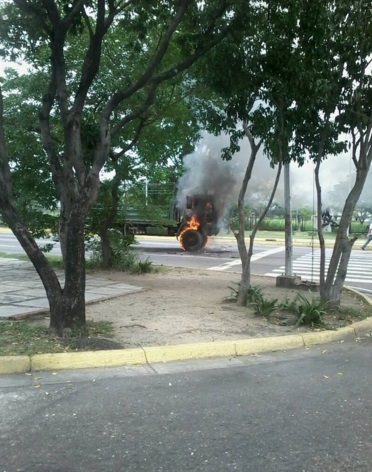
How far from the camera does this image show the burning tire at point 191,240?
65.8ft

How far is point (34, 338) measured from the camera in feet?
17.7

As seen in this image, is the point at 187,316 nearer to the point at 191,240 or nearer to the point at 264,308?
the point at 264,308

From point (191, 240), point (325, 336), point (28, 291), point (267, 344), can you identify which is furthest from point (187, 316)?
point (191, 240)

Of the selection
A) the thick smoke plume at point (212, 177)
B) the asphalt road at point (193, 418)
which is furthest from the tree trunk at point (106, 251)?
the thick smoke plume at point (212, 177)

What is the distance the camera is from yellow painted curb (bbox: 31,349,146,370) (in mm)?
4801

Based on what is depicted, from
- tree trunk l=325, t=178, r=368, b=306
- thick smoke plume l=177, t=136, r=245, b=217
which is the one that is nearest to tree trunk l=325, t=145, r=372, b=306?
tree trunk l=325, t=178, r=368, b=306

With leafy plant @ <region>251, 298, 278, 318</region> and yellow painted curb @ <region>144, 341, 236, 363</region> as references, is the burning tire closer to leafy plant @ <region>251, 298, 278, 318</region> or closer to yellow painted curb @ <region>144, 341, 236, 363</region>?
leafy plant @ <region>251, 298, 278, 318</region>

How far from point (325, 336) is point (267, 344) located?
0.92 metres

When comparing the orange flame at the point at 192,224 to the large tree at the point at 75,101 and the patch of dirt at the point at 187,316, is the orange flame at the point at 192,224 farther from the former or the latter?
the large tree at the point at 75,101

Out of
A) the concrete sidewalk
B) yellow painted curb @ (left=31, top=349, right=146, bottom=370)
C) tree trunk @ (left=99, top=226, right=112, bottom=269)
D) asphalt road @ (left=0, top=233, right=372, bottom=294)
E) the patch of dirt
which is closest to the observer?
yellow painted curb @ (left=31, top=349, right=146, bottom=370)

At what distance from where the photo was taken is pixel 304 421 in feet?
12.0

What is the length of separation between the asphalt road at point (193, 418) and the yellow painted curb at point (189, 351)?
15 centimetres

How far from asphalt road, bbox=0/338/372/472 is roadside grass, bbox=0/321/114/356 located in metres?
0.43

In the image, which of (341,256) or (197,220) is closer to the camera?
(341,256)
